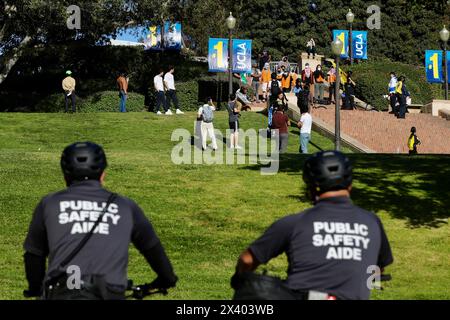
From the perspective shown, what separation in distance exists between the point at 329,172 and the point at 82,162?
1324mm

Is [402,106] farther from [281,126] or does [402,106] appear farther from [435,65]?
[281,126]

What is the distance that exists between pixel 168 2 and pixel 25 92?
27.5ft

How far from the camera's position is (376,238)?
174 inches

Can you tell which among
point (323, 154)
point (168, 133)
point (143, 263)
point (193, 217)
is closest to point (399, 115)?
point (168, 133)

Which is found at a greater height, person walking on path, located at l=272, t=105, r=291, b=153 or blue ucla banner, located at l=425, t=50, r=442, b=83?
blue ucla banner, located at l=425, t=50, r=442, b=83

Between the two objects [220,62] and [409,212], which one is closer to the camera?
[409,212]

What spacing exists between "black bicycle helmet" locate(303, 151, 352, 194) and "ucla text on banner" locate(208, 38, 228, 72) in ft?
100

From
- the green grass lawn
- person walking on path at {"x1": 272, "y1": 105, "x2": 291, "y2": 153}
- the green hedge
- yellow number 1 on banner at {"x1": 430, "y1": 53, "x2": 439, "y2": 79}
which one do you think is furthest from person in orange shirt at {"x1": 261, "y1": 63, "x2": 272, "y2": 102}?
the green grass lawn

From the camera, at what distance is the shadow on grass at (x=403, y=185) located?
14398mm

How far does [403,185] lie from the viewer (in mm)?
16141

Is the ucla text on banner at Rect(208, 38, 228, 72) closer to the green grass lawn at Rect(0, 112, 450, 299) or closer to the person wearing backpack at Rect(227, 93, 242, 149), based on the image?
the person wearing backpack at Rect(227, 93, 242, 149)

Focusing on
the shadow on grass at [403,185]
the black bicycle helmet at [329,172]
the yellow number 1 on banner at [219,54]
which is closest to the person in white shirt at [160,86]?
the yellow number 1 on banner at [219,54]

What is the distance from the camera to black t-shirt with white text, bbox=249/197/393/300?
167 inches
